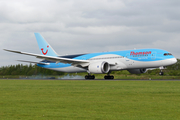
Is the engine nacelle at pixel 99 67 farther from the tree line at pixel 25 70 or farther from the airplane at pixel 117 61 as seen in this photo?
the tree line at pixel 25 70

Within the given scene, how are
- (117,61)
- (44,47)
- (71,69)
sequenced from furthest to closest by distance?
(44,47) < (71,69) < (117,61)

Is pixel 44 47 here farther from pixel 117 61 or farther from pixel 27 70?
pixel 117 61

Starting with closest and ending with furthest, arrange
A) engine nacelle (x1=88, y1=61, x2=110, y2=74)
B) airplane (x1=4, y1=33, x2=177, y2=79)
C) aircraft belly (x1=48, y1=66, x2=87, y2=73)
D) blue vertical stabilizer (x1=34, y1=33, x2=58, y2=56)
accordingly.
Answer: airplane (x1=4, y1=33, x2=177, y2=79), engine nacelle (x1=88, y1=61, x2=110, y2=74), aircraft belly (x1=48, y1=66, x2=87, y2=73), blue vertical stabilizer (x1=34, y1=33, x2=58, y2=56)

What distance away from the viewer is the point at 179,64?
93375 millimetres

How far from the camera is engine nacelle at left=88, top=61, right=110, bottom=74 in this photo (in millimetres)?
38938

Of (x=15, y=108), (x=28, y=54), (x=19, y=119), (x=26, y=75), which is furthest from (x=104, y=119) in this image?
(x=26, y=75)

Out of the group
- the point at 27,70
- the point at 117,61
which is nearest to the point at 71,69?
the point at 117,61

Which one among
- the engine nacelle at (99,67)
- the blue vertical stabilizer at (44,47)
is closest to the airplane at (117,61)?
the engine nacelle at (99,67)

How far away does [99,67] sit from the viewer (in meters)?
39.0

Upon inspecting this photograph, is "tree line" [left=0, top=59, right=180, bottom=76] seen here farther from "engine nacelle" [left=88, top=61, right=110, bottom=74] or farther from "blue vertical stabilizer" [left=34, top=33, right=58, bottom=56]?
"engine nacelle" [left=88, top=61, right=110, bottom=74]

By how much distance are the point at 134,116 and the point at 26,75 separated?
2029 inches

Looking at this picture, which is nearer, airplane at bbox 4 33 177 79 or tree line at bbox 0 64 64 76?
airplane at bbox 4 33 177 79

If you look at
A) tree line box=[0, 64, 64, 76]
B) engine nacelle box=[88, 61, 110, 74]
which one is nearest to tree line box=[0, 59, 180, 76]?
tree line box=[0, 64, 64, 76]

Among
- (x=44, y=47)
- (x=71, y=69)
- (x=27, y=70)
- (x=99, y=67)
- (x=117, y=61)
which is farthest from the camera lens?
(x=27, y=70)
